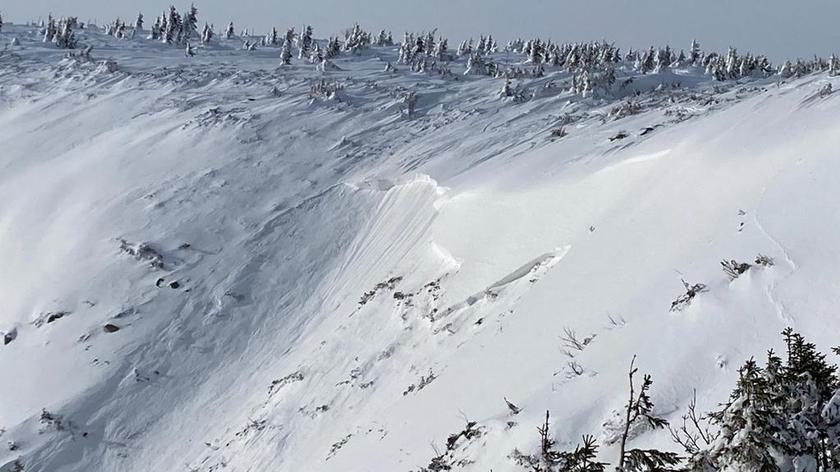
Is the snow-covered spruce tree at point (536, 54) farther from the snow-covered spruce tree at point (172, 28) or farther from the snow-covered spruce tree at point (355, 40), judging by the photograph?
the snow-covered spruce tree at point (172, 28)

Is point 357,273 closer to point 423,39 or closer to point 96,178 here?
point 96,178

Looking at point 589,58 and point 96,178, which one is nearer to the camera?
point 96,178

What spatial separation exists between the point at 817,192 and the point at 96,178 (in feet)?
69.3

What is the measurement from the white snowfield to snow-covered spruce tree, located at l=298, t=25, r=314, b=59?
12.2 meters

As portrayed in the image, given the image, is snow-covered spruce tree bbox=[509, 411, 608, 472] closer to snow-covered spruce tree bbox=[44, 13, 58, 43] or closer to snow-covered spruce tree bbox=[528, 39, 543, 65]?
snow-covered spruce tree bbox=[528, 39, 543, 65]

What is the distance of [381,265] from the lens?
17.1 meters

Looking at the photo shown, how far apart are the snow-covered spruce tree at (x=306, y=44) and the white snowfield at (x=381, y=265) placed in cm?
1223

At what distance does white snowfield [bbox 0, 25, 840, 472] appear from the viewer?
7238 mm

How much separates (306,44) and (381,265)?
1196 inches

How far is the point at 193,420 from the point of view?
577 inches

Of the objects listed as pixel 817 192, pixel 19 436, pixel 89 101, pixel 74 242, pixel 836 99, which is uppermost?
pixel 836 99

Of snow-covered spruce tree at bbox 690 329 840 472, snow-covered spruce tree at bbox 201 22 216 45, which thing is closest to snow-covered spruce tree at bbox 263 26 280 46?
snow-covered spruce tree at bbox 201 22 216 45

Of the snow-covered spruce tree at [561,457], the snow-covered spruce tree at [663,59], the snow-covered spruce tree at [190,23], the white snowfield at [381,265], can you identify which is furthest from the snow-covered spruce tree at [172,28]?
the snow-covered spruce tree at [561,457]

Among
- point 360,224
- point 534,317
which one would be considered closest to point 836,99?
point 534,317
